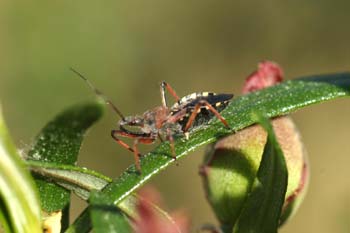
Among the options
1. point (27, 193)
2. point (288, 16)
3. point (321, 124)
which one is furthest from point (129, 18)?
point (27, 193)

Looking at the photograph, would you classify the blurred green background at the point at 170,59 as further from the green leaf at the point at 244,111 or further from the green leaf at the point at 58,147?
the green leaf at the point at 58,147

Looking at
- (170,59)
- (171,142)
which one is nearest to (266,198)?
(171,142)

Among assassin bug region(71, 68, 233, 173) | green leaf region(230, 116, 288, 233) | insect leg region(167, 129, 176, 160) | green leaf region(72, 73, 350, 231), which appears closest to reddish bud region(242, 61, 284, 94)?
green leaf region(72, 73, 350, 231)

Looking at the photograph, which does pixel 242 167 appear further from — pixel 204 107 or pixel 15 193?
pixel 15 193

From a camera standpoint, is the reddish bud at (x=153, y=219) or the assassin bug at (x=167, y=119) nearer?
the reddish bud at (x=153, y=219)

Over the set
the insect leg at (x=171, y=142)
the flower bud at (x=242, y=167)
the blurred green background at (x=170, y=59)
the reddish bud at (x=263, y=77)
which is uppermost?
the insect leg at (x=171, y=142)

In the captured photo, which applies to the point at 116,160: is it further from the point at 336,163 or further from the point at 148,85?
the point at 336,163

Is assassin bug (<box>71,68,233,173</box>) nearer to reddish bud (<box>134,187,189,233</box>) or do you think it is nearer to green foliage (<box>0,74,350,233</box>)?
green foliage (<box>0,74,350,233</box>)

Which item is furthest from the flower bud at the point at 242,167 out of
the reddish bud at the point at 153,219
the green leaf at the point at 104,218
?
the green leaf at the point at 104,218
